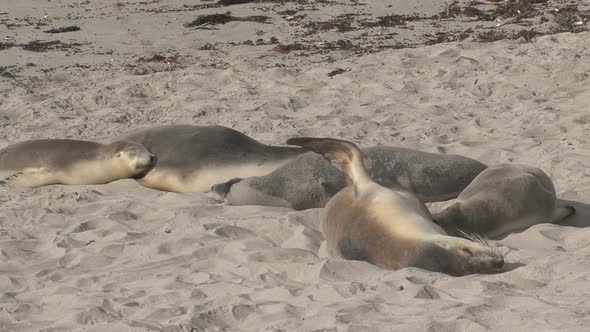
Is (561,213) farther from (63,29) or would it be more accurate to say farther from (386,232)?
(63,29)

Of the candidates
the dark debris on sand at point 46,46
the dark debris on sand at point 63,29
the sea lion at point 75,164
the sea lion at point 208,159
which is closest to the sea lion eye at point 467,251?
the sea lion at point 208,159

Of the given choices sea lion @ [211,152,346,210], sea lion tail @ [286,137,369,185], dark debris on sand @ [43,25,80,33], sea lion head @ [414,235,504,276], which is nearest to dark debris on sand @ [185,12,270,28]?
dark debris on sand @ [43,25,80,33]

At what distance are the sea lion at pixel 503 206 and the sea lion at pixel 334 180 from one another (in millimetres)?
441

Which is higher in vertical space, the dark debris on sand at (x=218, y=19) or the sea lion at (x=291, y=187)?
the sea lion at (x=291, y=187)

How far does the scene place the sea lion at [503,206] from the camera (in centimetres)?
538

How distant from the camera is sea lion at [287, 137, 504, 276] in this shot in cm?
470

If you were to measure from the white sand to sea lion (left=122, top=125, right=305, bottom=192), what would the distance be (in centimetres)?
16

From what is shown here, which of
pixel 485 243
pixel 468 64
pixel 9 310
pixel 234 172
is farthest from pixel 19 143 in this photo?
pixel 468 64

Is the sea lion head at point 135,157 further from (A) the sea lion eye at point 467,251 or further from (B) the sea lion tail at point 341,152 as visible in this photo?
Answer: (A) the sea lion eye at point 467,251

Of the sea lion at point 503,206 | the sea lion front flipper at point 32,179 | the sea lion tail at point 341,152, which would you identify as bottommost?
the sea lion front flipper at point 32,179

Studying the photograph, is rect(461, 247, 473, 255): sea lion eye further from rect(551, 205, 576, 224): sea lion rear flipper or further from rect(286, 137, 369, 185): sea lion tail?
rect(551, 205, 576, 224): sea lion rear flipper

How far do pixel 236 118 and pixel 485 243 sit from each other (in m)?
3.56

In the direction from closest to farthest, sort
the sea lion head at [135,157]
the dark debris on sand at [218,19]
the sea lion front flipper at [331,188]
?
the sea lion front flipper at [331,188] < the sea lion head at [135,157] < the dark debris on sand at [218,19]

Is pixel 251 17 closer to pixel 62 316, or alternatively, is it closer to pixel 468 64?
pixel 468 64
